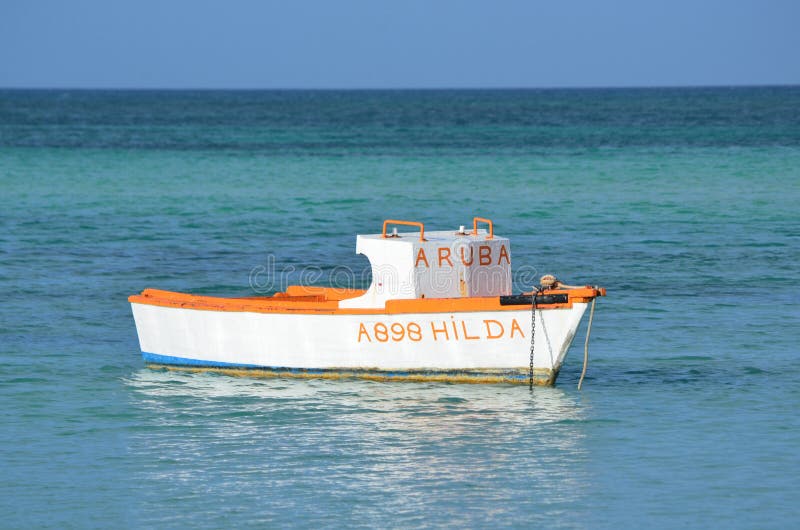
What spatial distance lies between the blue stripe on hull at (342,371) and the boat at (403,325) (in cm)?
1

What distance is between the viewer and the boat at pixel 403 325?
17.1m

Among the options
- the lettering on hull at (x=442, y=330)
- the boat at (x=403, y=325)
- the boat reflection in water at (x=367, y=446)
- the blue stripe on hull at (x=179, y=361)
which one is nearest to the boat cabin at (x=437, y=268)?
the boat at (x=403, y=325)

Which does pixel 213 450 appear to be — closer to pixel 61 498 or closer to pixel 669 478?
pixel 61 498

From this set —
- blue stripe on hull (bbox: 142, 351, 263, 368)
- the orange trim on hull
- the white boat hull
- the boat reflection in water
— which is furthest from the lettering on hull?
blue stripe on hull (bbox: 142, 351, 263, 368)

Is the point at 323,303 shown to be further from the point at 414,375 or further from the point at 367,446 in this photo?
Result: the point at 367,446

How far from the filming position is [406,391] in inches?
687

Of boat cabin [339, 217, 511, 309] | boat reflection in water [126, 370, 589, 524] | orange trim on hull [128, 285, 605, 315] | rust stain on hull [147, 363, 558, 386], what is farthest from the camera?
boat cabin [339, 217, 511, 309]

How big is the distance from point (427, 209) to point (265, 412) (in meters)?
26.1

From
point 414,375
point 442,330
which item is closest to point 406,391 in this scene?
point 414,375

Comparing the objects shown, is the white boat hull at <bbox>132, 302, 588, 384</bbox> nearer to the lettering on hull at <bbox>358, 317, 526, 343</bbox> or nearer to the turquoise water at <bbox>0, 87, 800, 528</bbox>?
the lettering on hull at <bbox>358, 317, 526, 343</bbox>

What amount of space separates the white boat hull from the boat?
1 centimetres

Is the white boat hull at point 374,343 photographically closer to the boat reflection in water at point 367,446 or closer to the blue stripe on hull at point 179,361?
the blue stripe on hull at point 179,361

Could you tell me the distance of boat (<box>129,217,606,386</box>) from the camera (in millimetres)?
17078

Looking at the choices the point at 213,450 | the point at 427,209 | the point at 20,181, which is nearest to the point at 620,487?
the point at 213,450
